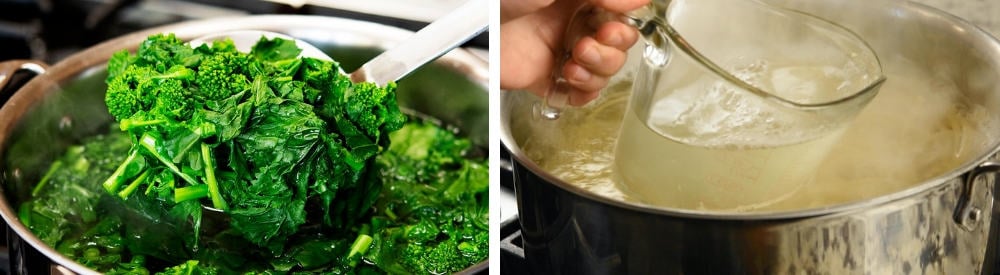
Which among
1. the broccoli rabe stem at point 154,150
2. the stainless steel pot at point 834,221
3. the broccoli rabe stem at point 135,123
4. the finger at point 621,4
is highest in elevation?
the finger at point 621,4

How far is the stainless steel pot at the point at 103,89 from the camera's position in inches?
38.5

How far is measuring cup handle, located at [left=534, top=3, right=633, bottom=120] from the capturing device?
2.11 ft

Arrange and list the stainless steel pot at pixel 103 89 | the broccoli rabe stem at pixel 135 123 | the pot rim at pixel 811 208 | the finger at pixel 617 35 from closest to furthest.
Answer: the pot rim at pixel 811 208
the finger at pixel 617 35
the broccoli rabe stem at pixel 135 123
the stainless steel pot at pixel 103 89

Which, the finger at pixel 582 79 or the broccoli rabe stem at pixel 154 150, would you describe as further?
the broccoli rabe stem at pixel 154 150

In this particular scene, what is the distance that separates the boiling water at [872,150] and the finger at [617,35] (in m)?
0.05

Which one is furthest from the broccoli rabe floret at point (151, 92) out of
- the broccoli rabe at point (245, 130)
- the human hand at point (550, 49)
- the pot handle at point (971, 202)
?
the pot handle at point (971, 202)

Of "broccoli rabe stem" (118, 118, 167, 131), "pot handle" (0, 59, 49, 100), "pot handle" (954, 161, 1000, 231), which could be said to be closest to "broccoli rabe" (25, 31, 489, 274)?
"broccoli rabe stem" (118, 118, 167, 131)

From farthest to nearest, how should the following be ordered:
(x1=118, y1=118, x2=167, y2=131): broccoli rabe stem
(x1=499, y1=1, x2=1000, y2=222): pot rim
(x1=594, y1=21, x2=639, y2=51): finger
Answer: (x1=118, y1=118, x2=167, y2=131): broccoli rabe stem < (x1=594, y1=21, x2=639, y2=51): finger < (x1=499, y1=1, x2=1000, y2=222): pot rim

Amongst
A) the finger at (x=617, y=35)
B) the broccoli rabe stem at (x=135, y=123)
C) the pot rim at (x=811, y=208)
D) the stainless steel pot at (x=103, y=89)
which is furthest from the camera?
the stainless steel pot at (x=103, y=89)

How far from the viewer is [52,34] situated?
1.39 meters

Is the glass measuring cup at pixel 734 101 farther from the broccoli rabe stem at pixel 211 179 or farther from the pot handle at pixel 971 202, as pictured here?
the broccoli rabe stem at pixel 211 179

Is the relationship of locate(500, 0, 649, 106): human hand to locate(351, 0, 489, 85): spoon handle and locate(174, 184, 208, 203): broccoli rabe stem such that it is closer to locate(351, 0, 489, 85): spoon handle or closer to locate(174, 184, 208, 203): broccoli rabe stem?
locate(351, 0, 489, 85): spoon handle

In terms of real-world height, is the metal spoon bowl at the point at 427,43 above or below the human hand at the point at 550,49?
below

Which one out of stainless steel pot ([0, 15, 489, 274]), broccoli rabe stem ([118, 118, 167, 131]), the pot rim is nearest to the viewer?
the pot rim
